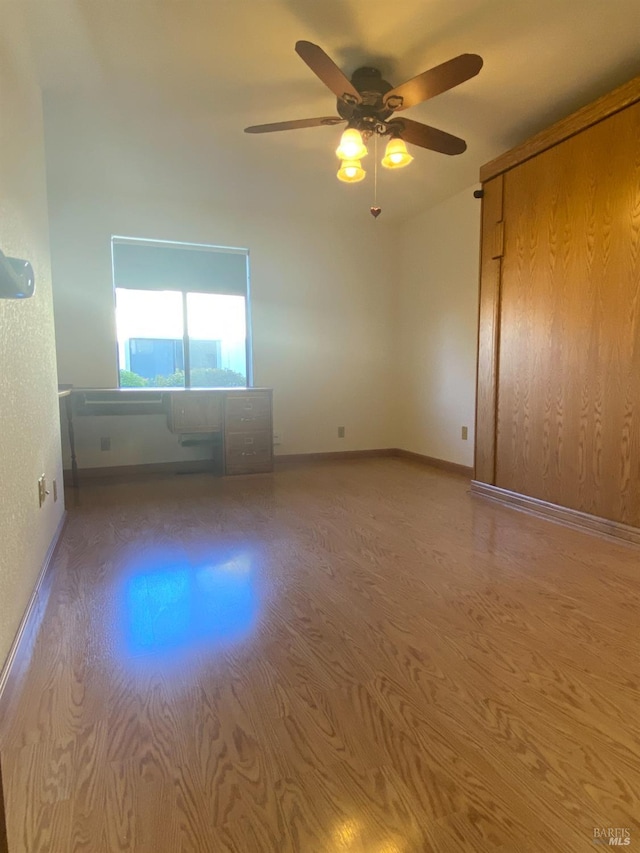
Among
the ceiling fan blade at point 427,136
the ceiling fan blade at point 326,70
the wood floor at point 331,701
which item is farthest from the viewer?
the ceiling fan blade at point 427,136

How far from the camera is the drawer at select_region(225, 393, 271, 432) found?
13.8 feet

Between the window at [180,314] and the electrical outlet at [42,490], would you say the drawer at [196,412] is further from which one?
the electrical outlet at [42,490]

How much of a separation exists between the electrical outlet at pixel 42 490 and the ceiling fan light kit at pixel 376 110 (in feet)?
6.76

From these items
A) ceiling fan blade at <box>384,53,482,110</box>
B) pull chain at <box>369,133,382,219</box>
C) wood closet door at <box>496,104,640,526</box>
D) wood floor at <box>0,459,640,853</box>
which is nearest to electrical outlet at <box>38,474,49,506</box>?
wood floor at <box>0,459,640,853</box>

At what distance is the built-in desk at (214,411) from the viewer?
389 centimetres

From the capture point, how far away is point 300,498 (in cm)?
347

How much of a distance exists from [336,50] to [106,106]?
1422 mm

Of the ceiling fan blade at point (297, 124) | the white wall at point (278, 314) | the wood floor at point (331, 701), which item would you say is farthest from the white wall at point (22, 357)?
the white wall at point (278, 314)

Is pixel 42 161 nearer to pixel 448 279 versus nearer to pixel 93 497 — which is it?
pixel 93 497

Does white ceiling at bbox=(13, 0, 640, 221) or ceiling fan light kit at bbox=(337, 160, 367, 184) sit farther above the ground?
white ceiling at bbox=(13, 0, 640, 221)

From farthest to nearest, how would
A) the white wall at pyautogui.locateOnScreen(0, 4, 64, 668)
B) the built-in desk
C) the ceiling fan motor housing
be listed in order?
the built-in desk < the ceiling fan motor housing < the white wall at pyautogui.locateOnScreen(0, 4, 64, 668)

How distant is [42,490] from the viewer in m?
2.10

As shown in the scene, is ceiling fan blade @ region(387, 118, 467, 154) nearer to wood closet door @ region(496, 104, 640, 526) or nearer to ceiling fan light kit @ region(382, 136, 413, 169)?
ceiling fan light kit @ region(382, 136, 413, 169)

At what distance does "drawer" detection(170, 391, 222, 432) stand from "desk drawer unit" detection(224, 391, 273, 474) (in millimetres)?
98
